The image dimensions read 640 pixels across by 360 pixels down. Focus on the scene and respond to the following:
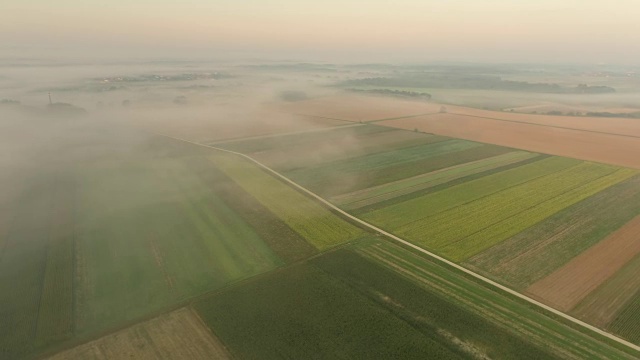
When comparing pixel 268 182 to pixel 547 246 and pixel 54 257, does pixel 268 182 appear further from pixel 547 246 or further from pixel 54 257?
pixel 547 246

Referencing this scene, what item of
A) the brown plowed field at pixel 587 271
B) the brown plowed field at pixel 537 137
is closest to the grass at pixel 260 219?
the brown plowed field at pixel 587 271

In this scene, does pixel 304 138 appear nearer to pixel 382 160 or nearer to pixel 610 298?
pixel 382 160

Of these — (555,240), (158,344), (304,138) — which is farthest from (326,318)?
(304,138)

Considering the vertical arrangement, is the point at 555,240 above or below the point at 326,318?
above

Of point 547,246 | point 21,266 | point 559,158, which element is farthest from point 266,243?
point 559,158

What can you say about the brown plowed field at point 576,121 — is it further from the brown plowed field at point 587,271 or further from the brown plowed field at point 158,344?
the brown plowed field at point 158,344

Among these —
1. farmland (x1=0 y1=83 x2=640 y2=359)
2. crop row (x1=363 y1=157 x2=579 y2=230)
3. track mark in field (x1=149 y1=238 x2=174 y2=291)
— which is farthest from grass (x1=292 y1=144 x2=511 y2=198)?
track mark in field (x1=149 y1=238 x2=174 y2=291)

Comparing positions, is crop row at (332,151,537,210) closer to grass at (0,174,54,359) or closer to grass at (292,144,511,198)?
grass at (292,144,511,198)
